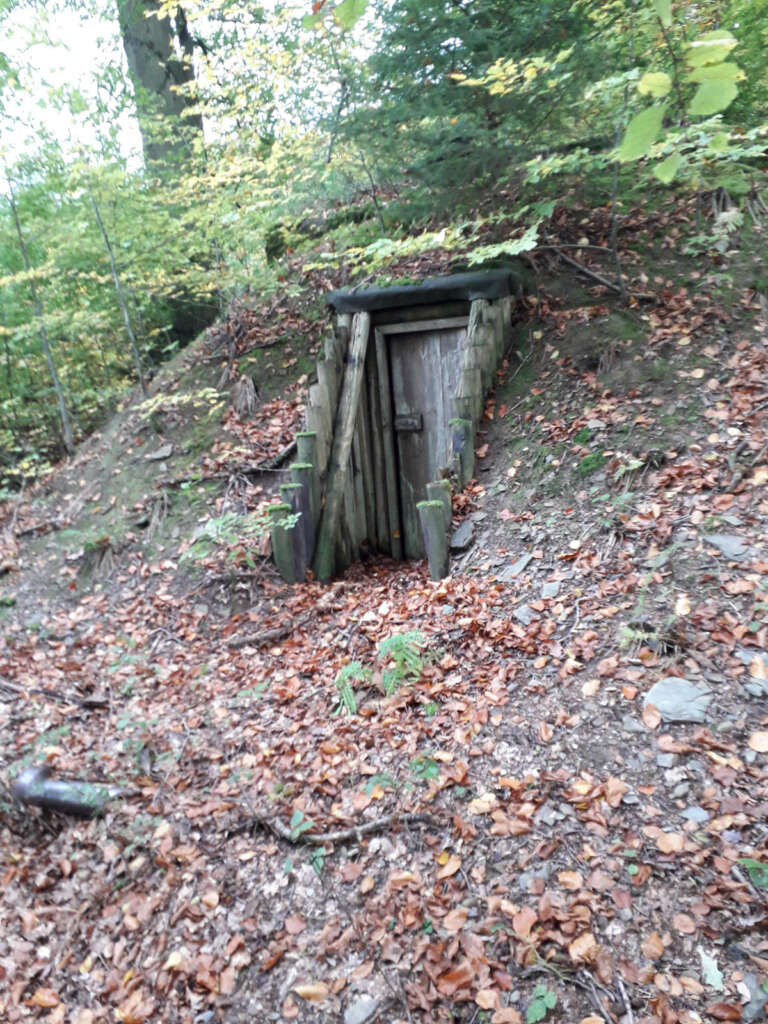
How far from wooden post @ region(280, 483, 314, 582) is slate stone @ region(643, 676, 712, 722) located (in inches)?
129

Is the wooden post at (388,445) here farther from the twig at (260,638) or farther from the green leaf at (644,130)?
the green leaf at (644,130)

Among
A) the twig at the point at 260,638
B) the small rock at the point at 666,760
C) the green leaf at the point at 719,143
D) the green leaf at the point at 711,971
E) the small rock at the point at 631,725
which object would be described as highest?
the green leaf at the point at 719,143

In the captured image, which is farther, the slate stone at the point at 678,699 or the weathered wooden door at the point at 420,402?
the weathered wooden door at the point at 420,402

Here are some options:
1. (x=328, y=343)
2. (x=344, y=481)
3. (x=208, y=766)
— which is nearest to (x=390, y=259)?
(x=328, y=343)

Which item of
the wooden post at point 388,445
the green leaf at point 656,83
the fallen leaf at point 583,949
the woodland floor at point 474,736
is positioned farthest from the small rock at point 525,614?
the green leaf at point 656,83

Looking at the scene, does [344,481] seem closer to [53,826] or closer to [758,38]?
[53,826]

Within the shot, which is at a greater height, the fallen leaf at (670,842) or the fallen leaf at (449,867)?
the fallen leaf at (670,842)

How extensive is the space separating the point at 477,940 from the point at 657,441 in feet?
11.8

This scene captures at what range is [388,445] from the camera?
22.3ft

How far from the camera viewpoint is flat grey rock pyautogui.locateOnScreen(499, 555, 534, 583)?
464 cm

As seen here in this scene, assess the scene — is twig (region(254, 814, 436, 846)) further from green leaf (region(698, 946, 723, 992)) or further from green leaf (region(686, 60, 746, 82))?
green leaf (region(686, 60, 746, 82))

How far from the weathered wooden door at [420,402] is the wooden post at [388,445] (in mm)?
57

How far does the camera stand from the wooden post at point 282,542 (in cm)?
568

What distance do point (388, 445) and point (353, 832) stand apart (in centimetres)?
421
